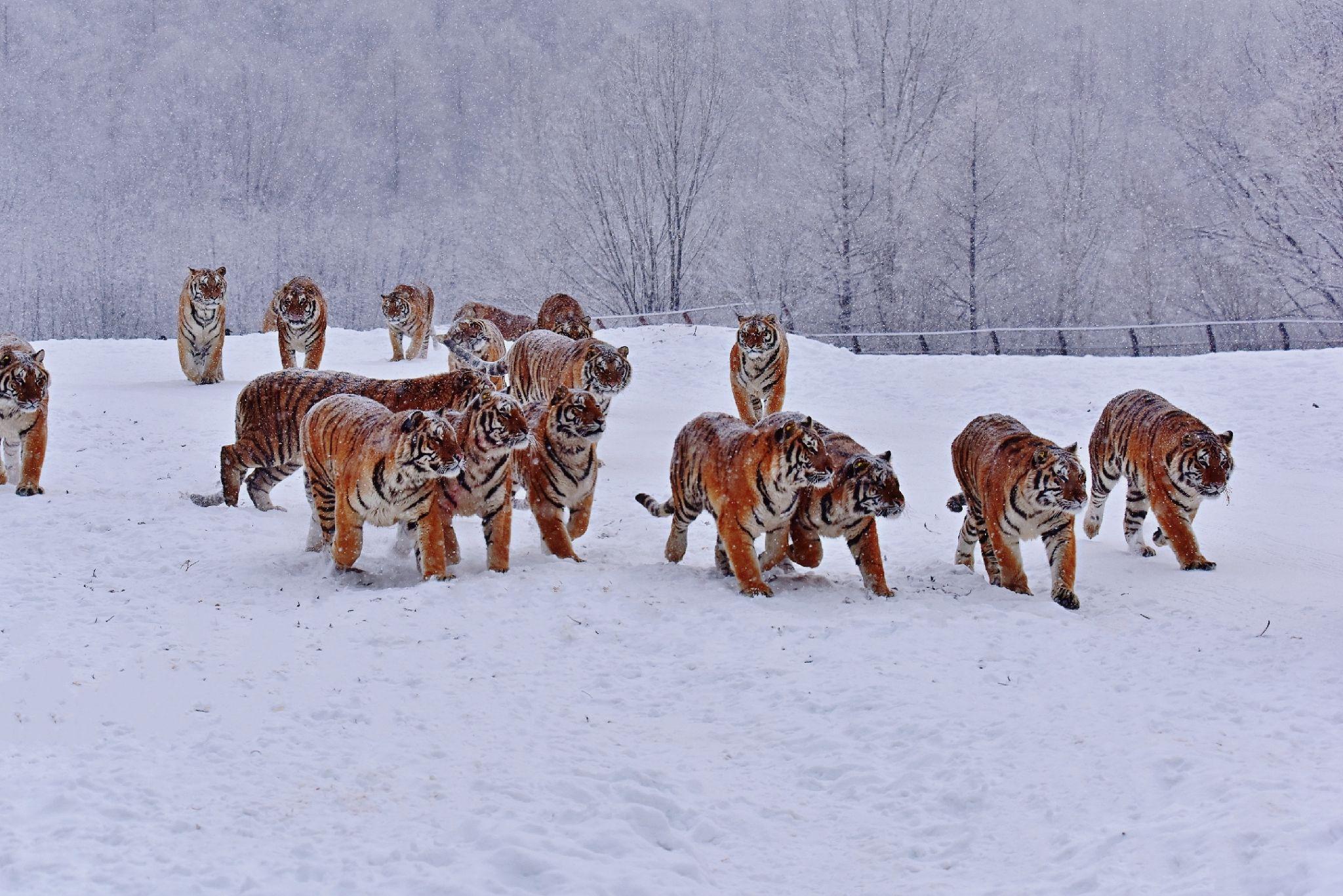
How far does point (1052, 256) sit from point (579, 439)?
2570 cm

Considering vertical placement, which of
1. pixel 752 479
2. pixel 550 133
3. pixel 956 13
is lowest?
pixel 752 479

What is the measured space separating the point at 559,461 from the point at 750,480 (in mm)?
1168

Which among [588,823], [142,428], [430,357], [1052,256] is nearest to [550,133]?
[1052,256]

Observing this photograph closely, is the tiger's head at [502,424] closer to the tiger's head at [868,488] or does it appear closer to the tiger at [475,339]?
the tiger's head at [868,488]

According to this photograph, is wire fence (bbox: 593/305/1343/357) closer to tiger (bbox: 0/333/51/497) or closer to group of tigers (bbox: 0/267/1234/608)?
group of tigers (bbox: 0/267/1234/608)

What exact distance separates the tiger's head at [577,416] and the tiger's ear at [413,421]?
95 centimetres

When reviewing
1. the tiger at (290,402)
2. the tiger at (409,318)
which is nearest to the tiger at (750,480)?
the tiger at (290,402)

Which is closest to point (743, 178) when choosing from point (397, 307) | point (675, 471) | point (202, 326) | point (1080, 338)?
point (1080, 338)

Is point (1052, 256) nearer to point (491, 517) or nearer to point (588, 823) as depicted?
point (491, 517)

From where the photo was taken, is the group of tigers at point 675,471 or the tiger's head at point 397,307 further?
the tiger's head at point 397,307

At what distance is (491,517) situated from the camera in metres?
6.09

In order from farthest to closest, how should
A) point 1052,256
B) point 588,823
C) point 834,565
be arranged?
point 1052,256
point 834,565
point 588,823

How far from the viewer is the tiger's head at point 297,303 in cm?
1258

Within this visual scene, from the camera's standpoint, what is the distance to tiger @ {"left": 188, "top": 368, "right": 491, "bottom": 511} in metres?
7.14
